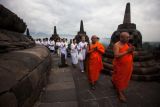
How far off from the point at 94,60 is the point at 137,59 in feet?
7.66

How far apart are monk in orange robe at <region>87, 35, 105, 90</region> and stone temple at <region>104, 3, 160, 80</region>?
165cm

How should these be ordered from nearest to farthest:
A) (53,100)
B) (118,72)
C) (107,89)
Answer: (53,100)
(118,72)
(107,89)

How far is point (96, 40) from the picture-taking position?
473 centimetres

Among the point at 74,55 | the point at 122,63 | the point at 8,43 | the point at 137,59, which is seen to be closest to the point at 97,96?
the point at 122,63

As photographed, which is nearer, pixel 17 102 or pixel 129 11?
pixel 17 102

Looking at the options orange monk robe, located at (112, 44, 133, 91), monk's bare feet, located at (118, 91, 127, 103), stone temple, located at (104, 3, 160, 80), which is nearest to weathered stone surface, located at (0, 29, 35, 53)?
orange monk robe, located at (112, 44, 133, 91)

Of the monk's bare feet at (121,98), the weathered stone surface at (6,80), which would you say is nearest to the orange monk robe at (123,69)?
the monk's bare feet at (121,98)

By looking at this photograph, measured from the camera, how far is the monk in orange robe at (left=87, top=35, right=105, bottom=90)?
4558 mm

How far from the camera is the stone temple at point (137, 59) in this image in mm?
5410

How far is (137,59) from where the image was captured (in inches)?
231

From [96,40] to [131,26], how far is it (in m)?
2.69

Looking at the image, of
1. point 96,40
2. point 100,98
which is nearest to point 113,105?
point 100,98

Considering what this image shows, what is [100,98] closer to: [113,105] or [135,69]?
[113,105]

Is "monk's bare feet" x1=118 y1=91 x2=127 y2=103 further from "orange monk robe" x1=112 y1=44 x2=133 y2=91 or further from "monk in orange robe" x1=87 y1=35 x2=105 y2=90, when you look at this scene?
"monk in orange robe" x1=87 y1=35 x2=105 y2=90
